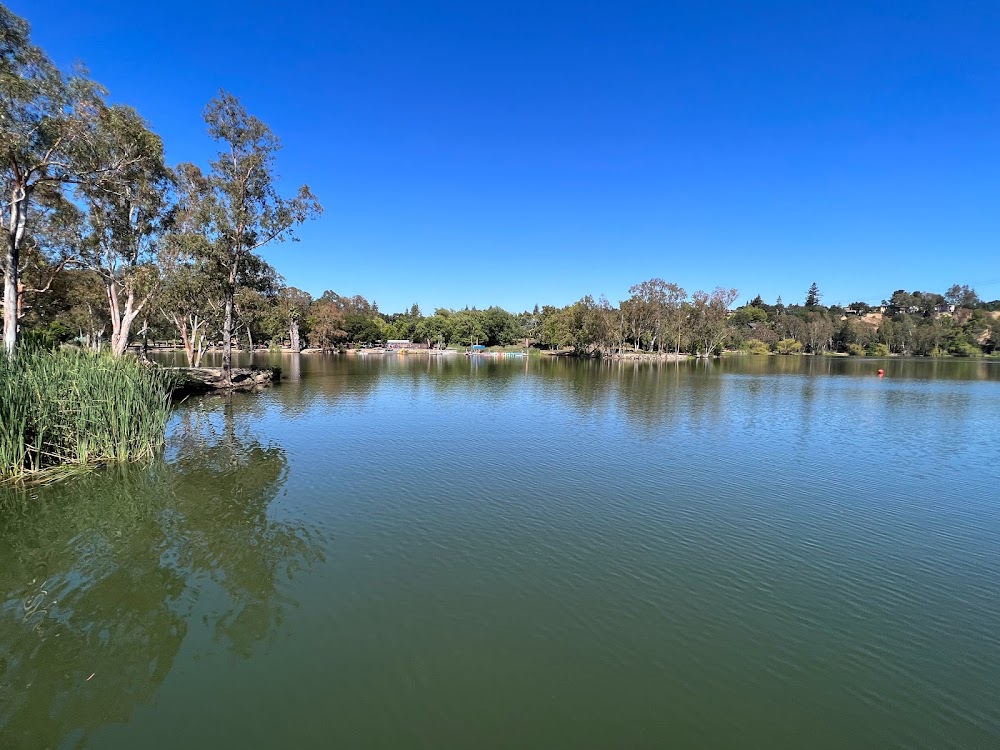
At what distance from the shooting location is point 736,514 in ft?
37.0

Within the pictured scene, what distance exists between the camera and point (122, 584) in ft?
24.6

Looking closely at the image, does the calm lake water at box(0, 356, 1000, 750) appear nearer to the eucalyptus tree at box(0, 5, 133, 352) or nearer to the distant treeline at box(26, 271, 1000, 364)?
the eucalyptus tree at box(0, 5, 133, 352)

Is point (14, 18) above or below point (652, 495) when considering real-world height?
above

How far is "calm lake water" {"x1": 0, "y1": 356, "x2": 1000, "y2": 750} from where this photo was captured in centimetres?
518

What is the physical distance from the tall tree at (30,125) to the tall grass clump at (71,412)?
6.15 metres

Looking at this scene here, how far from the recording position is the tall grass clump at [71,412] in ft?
37.8

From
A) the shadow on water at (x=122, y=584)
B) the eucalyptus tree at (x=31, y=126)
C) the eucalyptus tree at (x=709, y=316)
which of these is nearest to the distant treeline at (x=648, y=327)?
the eucalyptus tree at (x=709, y=316)

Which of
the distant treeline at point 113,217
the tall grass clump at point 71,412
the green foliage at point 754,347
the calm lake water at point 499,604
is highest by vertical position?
the distant treeline at point 113,217

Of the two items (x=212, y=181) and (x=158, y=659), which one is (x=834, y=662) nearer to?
(x=158, y=659)

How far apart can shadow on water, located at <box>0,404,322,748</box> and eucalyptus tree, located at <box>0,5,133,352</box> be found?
9.30 meters

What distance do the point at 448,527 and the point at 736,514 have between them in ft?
21.1

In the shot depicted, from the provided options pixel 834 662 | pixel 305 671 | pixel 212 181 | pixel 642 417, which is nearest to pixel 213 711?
pixel 305 671

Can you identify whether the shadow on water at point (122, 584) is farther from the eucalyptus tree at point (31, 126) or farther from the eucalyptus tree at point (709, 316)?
the eucalyptus tree at point (709, 316)

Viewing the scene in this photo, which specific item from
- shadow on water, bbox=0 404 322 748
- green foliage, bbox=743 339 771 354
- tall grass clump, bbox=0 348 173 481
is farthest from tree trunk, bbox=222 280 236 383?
green foliage, bbox=743 339 771 354
